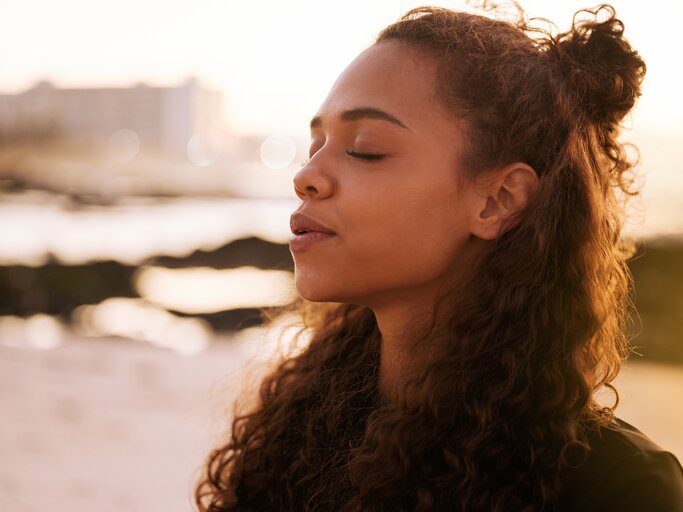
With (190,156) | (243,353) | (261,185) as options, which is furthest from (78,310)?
(190,156)

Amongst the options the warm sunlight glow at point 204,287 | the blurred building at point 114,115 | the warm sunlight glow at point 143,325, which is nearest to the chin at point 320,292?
the warm sunlight glow at point 143,325

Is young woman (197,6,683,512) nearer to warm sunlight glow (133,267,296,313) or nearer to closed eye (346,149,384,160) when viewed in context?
closed eye (346,149,384,160)

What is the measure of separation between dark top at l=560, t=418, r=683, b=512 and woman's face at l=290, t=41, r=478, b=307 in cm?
52

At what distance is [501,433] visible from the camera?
1.54 metres

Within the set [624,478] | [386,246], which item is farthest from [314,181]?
[624,478]

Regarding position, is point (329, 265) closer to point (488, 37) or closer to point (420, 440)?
point (420, 440)

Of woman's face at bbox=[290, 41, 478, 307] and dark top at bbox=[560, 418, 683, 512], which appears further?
Answer: woman's face at bbox=[290, 41, 478, 307]

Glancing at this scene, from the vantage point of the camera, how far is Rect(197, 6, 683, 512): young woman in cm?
156

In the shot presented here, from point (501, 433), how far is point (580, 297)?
355 mm

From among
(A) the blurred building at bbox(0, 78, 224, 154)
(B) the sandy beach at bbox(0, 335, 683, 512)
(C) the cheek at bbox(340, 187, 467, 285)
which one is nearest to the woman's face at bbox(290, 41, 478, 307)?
(C) the cheek at bbox(340, 187, 467, 285)

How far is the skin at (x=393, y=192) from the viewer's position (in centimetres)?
165

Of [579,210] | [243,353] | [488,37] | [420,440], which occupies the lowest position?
[243,353]

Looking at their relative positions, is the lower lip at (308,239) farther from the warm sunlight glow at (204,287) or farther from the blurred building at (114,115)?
the blurred building at (114,115)

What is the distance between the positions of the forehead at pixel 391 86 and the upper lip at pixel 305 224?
0.24 m
